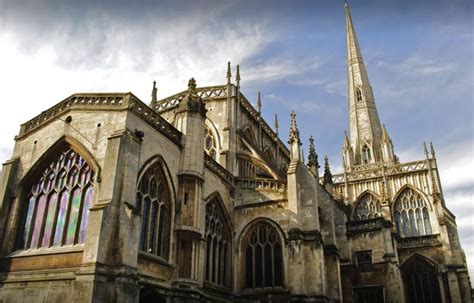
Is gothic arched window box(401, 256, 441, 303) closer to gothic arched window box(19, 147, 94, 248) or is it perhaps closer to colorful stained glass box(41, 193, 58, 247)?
gothic arched window box(19, 147, 94, 248)

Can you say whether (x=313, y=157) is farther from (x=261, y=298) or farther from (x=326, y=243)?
(x=261, y=298)

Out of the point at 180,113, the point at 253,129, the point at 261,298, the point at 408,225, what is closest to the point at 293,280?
the point at 261,298

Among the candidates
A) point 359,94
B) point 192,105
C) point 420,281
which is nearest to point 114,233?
point 192,105

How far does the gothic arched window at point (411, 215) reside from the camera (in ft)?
122

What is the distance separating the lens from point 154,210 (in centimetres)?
1645

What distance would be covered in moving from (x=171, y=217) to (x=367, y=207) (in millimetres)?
28369

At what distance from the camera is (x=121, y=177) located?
14.3 m

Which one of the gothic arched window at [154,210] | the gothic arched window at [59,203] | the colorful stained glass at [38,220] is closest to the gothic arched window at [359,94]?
the gothic arched window at [154,210]

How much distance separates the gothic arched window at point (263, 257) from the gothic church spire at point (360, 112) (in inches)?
1135

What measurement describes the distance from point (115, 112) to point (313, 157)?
14714 mm

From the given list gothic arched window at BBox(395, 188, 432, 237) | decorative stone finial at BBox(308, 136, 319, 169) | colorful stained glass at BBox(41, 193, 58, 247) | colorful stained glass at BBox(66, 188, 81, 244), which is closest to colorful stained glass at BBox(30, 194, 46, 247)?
colorful stained glass at BBox(41, 193, 58, 247)

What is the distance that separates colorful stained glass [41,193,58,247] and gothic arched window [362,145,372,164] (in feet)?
129

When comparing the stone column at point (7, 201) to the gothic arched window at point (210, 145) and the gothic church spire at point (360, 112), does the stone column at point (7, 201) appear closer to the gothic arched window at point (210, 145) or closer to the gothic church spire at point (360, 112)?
the gothic arched window at point (210, 145)

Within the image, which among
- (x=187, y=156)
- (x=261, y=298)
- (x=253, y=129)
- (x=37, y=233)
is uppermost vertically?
(x=253, y=129)
